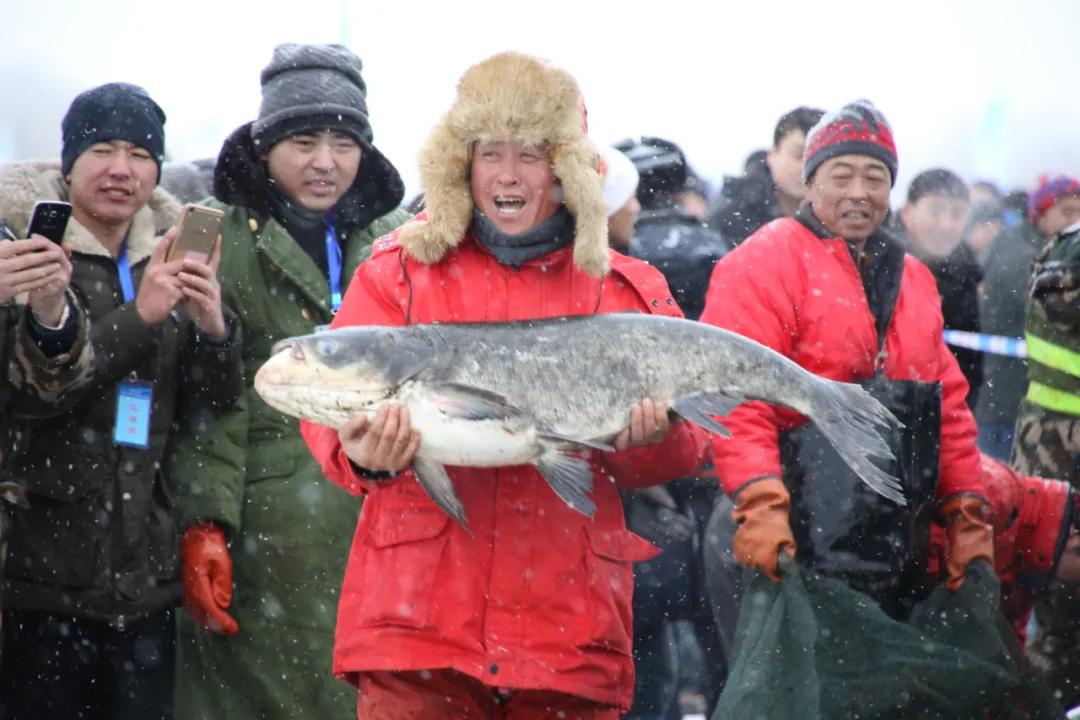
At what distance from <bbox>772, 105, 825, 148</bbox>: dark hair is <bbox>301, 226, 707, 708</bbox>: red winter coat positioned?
3885mm

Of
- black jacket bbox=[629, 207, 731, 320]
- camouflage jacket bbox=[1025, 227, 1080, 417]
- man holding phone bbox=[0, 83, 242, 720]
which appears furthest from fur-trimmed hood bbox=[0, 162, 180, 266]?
camouflage jacket bbox=[1025, 227, 1080, 417]

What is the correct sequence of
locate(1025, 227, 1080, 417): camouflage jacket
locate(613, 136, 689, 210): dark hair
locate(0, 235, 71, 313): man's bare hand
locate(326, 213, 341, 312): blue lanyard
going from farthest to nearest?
locate(613, 136, 689, 210): dark hair
locate(1025, 227, 1080, 417): camouflage jacket
locate(326, 213, 341, 312): blue lanyard
locate(0, 235, 71, 313): man's bare hand

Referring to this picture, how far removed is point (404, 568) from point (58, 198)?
221 centimetres

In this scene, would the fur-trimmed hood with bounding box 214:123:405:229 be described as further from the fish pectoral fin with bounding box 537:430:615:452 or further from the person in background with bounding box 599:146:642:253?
the fish pectoral fin with bounding box 537:430:615:452

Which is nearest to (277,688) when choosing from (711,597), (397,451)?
(711,597)

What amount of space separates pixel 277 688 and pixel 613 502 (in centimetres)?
185

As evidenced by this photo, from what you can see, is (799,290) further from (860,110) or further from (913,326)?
(860,110)

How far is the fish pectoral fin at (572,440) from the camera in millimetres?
3439

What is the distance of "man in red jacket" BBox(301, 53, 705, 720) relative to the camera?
353cm

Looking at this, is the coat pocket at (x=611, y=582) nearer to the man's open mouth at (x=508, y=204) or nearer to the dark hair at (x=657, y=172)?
the man's open mouth at (x=508, y=204)

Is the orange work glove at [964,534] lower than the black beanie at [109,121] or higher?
lower

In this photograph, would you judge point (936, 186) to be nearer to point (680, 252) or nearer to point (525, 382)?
point (680, 252)

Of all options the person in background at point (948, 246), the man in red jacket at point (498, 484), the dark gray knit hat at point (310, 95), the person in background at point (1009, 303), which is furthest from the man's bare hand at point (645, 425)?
the person in background at point (1009, 303)

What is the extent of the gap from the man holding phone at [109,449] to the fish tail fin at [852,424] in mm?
2094
